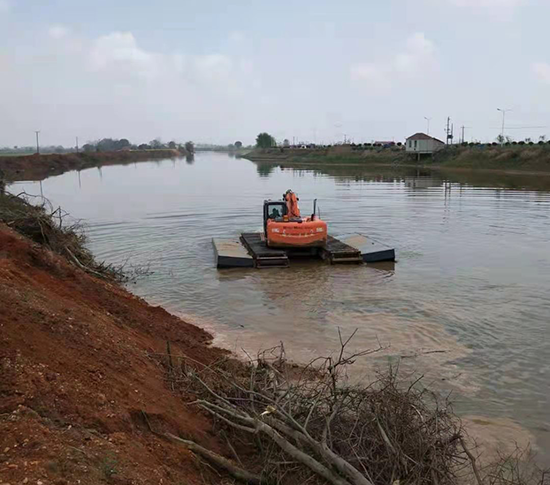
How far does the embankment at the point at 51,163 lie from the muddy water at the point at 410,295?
34.9 metres

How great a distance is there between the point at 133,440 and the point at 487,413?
556 cm

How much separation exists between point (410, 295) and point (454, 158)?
73.9 meters

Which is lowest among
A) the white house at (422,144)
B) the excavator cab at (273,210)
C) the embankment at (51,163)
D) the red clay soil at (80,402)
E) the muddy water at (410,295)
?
the muddy water at (410,295)

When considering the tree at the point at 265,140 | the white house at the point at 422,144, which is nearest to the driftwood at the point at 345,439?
the white house at the point at 422,144

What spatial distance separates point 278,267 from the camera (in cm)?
1781

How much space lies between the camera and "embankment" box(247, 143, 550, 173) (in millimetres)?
66438

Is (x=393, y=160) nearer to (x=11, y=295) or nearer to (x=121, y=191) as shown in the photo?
(x=121, y=191)

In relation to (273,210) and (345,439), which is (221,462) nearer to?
(345,439)

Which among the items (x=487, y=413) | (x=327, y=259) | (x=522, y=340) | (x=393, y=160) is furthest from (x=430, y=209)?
(x=393, y=160)

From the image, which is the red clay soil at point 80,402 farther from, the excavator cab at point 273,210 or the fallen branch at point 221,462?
the excavator cab at point 273,210

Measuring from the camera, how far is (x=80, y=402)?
4.82m

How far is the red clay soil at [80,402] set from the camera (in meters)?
3.90

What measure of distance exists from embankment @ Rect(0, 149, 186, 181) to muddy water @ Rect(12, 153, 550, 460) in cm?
3491

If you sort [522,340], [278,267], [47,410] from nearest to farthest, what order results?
[47,410] < [522,340] < [278,267]
